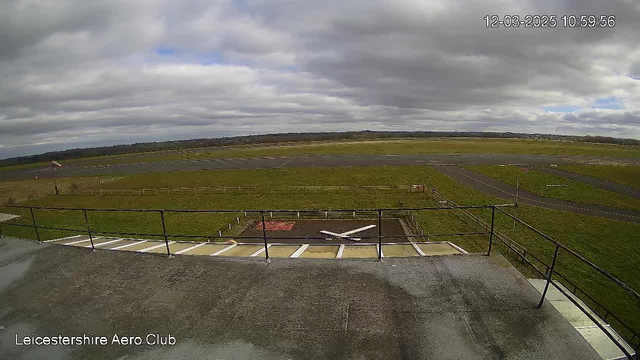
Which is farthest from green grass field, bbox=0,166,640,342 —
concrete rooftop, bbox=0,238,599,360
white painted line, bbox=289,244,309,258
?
concrete rooftop, bbox=0,238,599,360

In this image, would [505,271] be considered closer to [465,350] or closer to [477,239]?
[465,350]

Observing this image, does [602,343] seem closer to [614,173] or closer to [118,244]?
[118,244]

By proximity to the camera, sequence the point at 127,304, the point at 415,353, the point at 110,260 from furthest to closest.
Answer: the point at 110,260 → the point at 127,304 → the point at 415,353

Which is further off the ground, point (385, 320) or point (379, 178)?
point (385, 320)

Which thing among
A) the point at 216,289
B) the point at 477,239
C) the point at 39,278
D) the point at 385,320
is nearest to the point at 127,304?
the point at 216,289

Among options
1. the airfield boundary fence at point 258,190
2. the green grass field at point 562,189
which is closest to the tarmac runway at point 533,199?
the green grass field at point 562,189

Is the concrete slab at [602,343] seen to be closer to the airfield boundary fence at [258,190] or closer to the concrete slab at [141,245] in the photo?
the concrete slab at [141,245]

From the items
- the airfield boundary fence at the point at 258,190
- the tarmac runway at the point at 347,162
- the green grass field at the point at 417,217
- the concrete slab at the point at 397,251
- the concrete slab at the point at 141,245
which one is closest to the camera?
the concrete slab at the point at 397,251
